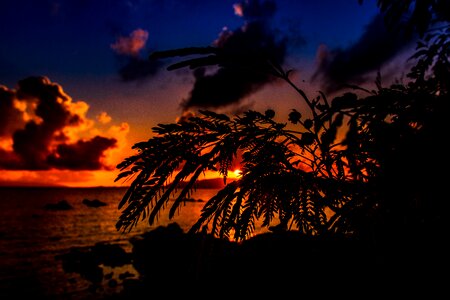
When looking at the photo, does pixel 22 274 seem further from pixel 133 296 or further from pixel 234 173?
pixel 234 173

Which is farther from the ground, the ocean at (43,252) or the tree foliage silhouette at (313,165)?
the tree foliage silhouette at (313,165)

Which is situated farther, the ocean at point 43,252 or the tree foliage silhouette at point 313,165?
the ocean at point 43,252

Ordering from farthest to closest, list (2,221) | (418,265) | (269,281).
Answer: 1. (2,221)
2. (269,281)
3. (418,265)

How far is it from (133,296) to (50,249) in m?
28.5

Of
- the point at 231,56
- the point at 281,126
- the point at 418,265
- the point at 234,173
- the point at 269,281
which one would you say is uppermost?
the point at 231,56

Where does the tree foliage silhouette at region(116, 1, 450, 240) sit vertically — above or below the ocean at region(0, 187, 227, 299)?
above

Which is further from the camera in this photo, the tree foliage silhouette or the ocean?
the ocean

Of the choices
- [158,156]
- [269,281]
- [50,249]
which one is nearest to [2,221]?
[50,249]

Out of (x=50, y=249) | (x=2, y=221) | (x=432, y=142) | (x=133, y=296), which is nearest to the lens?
(x=432, y=142)

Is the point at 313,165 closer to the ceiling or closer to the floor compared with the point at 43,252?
closer to the ceiling

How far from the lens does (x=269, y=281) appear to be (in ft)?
31.7

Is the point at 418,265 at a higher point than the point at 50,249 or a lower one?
higher

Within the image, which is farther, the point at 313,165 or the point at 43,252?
the point at 43,252

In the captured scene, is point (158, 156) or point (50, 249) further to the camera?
point (50, 249)
